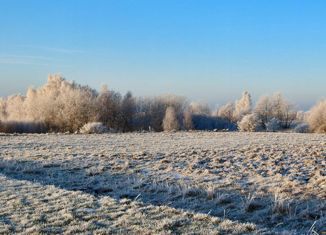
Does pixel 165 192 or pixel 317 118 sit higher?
pixel 317 118

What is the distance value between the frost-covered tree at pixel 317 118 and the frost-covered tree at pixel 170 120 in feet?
65.0

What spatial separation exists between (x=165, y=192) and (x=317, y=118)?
5569 centimetres

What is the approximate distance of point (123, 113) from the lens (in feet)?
223

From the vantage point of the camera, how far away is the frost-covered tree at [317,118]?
61756 millimetres

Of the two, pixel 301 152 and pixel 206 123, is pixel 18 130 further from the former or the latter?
pixel 301 152

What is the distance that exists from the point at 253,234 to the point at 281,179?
22.3 ft

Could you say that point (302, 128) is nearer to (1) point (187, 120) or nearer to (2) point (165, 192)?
(1) point (187, 120)

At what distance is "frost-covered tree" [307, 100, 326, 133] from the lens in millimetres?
61756

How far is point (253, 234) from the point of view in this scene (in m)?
7.98

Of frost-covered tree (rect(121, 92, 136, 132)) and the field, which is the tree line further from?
the field

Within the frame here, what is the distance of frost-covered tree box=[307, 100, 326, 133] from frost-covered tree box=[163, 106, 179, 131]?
780 inches

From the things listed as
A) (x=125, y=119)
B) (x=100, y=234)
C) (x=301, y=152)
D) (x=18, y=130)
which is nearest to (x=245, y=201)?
(x=100, y=234)

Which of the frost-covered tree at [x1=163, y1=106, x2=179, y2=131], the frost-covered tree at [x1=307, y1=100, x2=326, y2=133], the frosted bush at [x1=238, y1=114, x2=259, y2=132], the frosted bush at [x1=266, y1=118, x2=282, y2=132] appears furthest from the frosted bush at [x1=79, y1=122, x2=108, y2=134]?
the frost-covered tree at [x1=307, y1=100, x2=326, y2=133]

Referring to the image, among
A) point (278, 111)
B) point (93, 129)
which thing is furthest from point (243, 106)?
point (93, 129)
